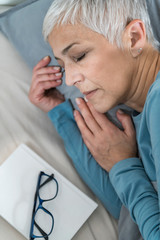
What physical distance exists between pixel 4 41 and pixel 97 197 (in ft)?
2.59

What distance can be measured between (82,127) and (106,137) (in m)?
0.11

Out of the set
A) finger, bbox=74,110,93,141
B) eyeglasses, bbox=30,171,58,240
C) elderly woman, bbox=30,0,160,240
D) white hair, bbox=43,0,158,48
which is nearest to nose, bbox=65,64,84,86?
elderly woman, bbox=30,0,160,240

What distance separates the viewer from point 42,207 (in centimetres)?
107

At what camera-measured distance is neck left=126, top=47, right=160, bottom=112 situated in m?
1.00

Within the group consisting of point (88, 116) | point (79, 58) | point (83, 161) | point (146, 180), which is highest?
point (79, 58)

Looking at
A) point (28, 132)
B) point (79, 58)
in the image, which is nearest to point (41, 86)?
point (28, 132)

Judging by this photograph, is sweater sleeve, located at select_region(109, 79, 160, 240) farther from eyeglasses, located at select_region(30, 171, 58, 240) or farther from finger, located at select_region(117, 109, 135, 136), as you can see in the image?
eyeglasses, located at select_region(30, 171, 58, 240)

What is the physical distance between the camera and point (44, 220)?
42.3 inches

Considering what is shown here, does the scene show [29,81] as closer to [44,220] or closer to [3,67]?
[3,67]

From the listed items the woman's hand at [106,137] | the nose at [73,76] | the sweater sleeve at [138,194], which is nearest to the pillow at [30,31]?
the woman's hand at [106,137]

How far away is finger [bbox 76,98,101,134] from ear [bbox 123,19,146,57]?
13.0 inches

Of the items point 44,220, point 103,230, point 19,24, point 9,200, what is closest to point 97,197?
point 103,230

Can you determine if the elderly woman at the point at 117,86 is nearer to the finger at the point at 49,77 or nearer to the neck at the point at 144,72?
the neck at the point at 144,72

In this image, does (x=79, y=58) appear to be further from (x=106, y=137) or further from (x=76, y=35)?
(x=106, y=137)
